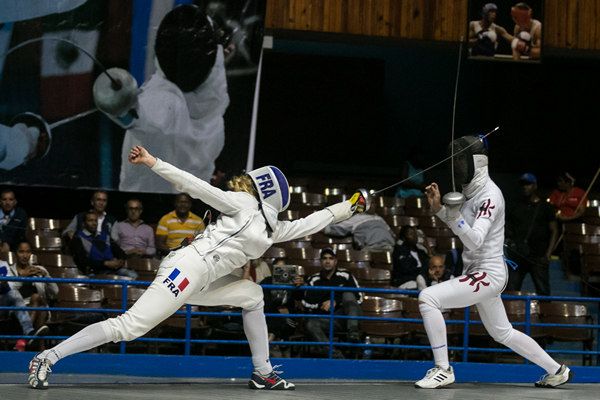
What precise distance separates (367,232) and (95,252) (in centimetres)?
337

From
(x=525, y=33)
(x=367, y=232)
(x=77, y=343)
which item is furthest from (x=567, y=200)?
(x=77, y=343)

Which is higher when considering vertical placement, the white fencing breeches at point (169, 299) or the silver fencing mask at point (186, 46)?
the silver fencing mask at point (186, 46)

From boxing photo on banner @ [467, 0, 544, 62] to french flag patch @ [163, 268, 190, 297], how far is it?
769 centimetres

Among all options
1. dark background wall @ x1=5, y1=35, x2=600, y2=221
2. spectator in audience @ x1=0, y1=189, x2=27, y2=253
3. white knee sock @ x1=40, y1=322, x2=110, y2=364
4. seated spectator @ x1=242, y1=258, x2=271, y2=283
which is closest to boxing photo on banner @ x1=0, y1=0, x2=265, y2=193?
spectator in audience @ x1=0, y1=189, x2=27, y2=253

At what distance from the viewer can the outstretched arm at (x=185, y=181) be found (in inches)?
324

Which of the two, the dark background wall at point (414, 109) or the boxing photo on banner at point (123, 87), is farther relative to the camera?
the dark background wall at point (414, 109)

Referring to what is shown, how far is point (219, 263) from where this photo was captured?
335 inches

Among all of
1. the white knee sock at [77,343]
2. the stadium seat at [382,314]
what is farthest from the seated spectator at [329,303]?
the white knee sock at [77,343]

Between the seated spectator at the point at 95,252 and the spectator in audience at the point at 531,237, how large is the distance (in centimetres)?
432

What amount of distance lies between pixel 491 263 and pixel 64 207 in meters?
7.24

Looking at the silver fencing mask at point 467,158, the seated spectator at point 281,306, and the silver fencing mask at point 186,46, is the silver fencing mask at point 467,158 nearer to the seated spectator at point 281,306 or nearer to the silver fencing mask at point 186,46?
the seated spectator at point 281,306

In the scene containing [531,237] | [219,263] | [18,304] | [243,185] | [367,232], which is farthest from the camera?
[367,232]

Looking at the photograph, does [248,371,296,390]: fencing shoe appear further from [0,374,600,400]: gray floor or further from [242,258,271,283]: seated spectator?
[242,258,271,283]: seated spectator

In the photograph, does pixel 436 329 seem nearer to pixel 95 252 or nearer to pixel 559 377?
pixel 559 377
